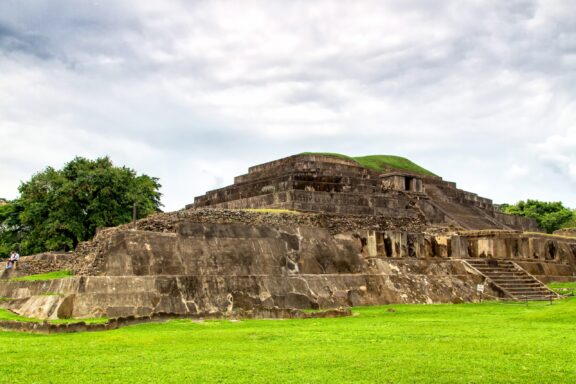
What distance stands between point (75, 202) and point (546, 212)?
3710 centimetres

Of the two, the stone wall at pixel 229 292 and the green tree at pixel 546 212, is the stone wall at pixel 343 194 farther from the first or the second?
the green tree at pixel 546 212

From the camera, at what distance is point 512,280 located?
21.3 m

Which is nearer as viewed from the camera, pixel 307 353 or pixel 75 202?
pixel 307 353

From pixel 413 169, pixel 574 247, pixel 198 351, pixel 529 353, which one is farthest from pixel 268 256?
pixel 413 169

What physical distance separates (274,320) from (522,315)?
5583 millimetres

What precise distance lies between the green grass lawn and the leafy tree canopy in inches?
791

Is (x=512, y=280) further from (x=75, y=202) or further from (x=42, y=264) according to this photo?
(x=75, y=202)

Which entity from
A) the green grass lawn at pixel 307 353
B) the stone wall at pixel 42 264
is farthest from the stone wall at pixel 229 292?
the green grass lawn at pixel 307 353

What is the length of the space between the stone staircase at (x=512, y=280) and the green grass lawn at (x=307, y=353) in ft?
23.2

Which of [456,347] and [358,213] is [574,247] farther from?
[456,347]

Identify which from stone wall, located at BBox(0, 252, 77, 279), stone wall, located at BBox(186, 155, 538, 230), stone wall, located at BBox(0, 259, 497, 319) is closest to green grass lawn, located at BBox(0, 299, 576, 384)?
stone wall, located at BBox(0, 259, 497, 319)

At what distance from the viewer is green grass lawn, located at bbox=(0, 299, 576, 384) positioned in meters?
7.10

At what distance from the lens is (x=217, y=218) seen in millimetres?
18672

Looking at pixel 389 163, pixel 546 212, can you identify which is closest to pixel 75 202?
pixel 389 163
